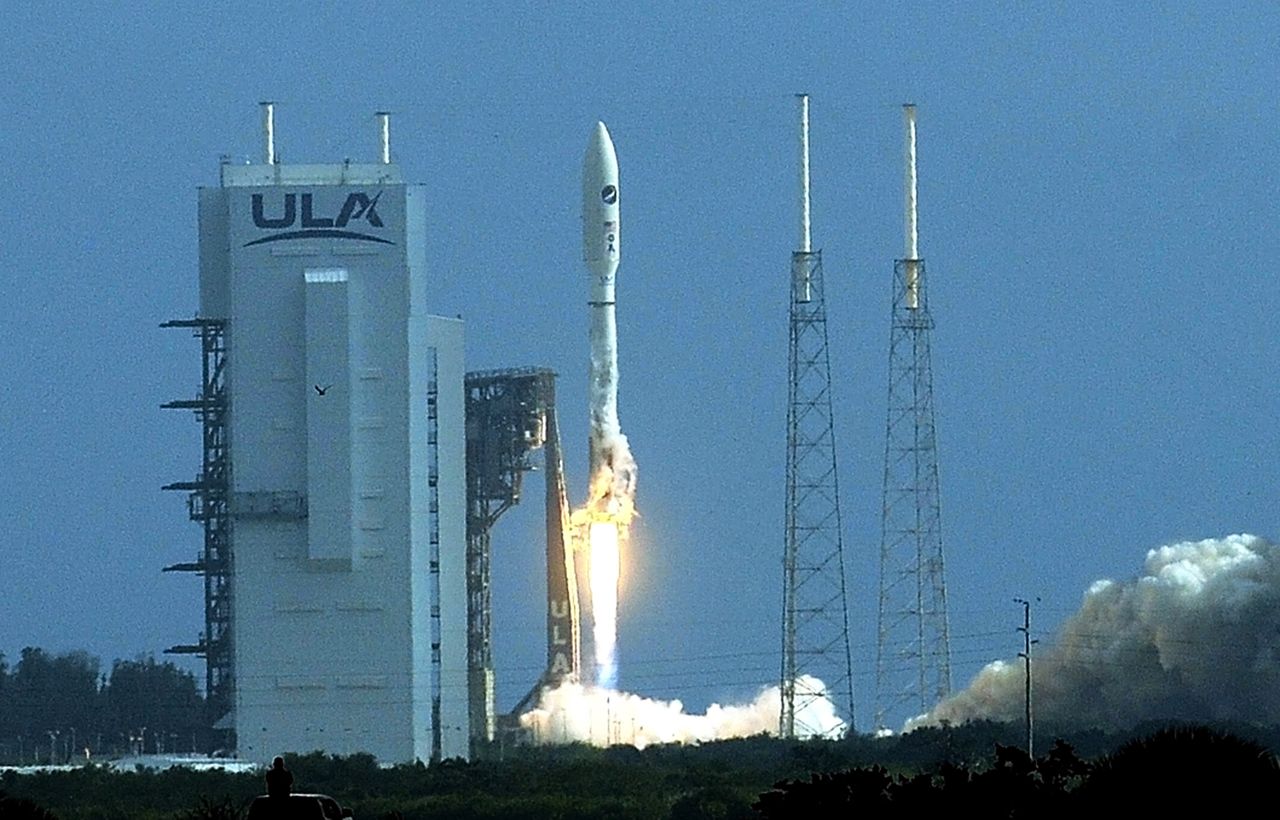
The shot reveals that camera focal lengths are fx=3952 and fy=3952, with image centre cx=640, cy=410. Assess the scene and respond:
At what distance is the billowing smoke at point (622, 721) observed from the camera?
88312mm

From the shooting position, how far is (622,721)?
9069 centimetres

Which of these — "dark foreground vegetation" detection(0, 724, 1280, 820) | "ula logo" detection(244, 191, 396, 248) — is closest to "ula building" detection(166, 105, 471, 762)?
"ula logo" detection(244, 191, 396, 248)

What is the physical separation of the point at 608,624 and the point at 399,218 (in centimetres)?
1043

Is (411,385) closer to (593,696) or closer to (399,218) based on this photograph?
(399,218)

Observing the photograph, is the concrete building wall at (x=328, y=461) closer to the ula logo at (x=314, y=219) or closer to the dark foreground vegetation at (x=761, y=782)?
the ula logo at (x=314, y=219)

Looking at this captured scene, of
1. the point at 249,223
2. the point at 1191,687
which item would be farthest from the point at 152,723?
the point at 1191,687

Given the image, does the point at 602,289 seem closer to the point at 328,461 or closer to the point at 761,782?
the point at 328,461

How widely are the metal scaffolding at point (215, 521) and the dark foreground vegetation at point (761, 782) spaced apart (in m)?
5.28

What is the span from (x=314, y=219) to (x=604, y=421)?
7.68m

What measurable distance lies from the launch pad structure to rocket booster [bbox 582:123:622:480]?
4791 mm

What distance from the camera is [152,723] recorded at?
333ft

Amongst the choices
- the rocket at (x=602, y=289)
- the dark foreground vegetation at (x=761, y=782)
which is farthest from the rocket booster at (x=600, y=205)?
the dark foreground vegetation at (x=761, y=782)

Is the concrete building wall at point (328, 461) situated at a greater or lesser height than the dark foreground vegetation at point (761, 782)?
greater

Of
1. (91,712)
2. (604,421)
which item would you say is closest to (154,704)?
(91,712)
